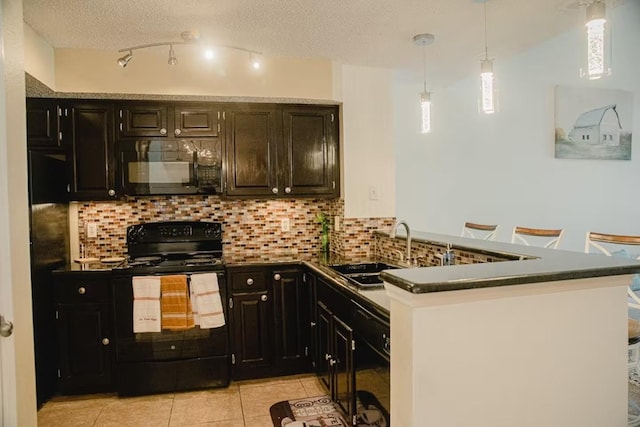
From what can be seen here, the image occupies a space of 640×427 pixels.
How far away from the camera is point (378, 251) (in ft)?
10.9

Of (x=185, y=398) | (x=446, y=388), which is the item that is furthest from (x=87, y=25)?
(x=446, y=388)

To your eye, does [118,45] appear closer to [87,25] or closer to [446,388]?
[87,25]

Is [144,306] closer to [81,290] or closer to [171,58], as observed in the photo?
[81,290]

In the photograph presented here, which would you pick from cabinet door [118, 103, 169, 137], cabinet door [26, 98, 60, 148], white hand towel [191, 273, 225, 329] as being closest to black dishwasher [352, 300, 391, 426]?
white hand towel [191, 273, 225, 329]

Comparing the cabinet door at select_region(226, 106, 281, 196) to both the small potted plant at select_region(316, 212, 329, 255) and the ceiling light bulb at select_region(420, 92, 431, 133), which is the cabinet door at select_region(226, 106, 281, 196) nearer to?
the small potted plant at select_region(316, 212, 329, 255)

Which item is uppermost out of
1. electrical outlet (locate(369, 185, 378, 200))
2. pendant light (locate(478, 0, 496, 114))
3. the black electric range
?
pendant light (locate(478, 0, 496, 114))

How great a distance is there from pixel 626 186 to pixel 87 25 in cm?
591

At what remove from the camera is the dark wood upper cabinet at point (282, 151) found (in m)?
3.26

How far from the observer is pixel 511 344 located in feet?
4.50

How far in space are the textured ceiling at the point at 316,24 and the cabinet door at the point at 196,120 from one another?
1.81ft

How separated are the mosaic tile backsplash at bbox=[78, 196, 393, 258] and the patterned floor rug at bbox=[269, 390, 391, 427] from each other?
114 centimetres

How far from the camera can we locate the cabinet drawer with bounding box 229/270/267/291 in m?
3.04

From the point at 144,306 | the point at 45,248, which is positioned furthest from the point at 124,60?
the point at 144,306

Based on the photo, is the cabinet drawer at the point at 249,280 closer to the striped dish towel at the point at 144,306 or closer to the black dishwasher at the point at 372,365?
the striped dish towel at the point at 144,306
